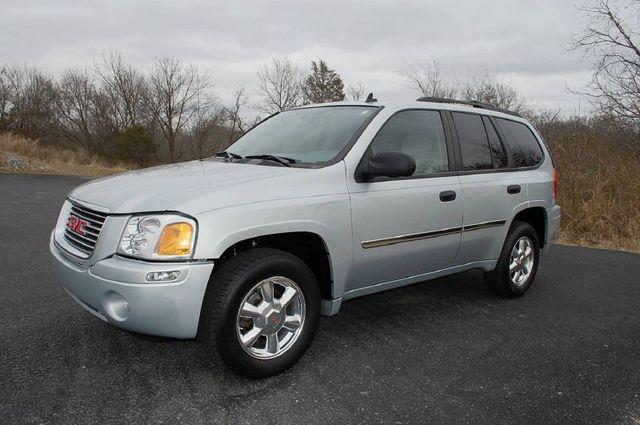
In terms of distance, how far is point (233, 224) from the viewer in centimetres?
253

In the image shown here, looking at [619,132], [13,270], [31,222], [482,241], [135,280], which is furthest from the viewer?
[619,132]

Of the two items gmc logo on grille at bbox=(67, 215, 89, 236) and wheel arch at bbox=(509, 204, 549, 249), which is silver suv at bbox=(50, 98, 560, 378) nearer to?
gmc logo on grille at bbox=(67, 215, 89, 236)

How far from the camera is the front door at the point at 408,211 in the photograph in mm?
3162

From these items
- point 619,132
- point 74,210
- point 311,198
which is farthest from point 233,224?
point 619,132

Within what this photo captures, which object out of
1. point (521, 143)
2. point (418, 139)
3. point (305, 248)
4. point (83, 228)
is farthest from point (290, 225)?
point (521, 143)

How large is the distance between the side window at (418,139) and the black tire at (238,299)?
41.6 inches

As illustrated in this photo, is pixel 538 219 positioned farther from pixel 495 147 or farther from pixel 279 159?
pixel 279 159

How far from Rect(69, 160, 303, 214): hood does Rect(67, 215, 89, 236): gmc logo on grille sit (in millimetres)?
127

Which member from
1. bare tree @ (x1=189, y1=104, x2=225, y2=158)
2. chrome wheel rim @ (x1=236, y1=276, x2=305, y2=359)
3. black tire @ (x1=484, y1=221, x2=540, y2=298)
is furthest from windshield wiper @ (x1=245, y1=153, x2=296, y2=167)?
bare tree @ (x1=189, y1=104, x2=225, y2=158)

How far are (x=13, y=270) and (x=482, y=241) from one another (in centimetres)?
467

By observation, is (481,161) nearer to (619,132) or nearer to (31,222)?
(31,222)

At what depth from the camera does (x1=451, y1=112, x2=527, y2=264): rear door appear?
12.8 ft

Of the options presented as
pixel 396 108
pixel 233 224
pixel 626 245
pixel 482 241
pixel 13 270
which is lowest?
pixel 626 245

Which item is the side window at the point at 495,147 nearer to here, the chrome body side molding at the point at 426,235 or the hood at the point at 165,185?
the chrome body side molding at the point at 426,235
